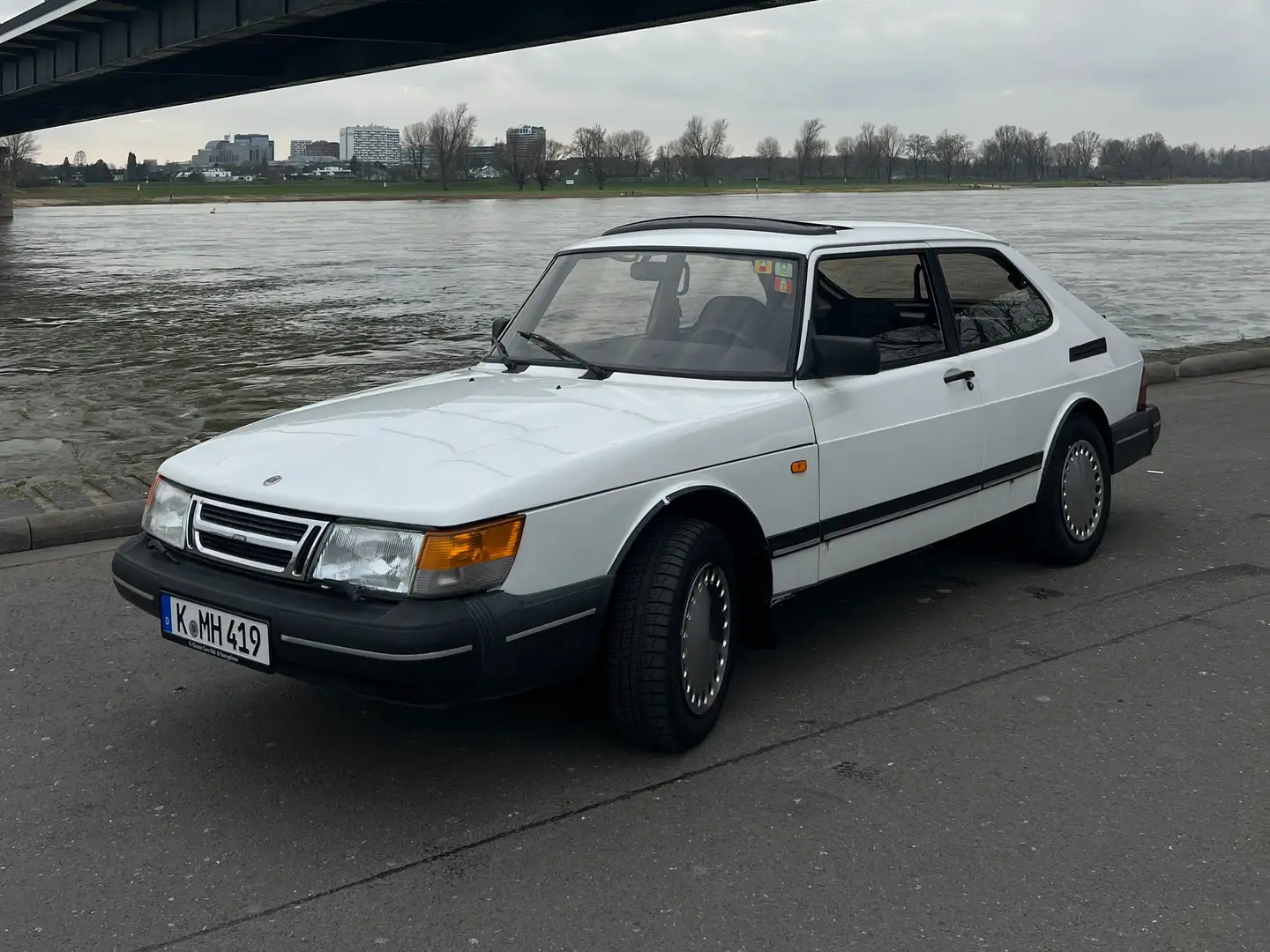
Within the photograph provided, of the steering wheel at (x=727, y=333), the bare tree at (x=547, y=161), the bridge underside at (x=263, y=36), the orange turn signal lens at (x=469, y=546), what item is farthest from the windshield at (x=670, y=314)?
the bare tree at (x=547, y=161)

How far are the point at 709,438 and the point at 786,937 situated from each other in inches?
63.0

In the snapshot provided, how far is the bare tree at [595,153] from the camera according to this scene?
458 ft

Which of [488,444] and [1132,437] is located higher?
[488,444]

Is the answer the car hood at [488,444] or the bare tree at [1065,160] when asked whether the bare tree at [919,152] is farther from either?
the car hood at [488,444]

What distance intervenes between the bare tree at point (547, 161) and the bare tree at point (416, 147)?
13.8 m

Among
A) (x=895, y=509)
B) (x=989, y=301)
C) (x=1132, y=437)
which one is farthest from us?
(x=1132, y=437)

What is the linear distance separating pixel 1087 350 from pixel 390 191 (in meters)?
128

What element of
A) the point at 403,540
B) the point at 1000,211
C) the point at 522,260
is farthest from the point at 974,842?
the point at 1000,211

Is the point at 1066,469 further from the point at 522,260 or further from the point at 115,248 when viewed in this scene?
the point at 115,248

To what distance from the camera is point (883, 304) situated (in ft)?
17.0

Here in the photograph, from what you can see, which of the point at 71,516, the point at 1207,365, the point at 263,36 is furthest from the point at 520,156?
the point at 71,516

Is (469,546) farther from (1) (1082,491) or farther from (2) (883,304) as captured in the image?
(1) (1082,491)

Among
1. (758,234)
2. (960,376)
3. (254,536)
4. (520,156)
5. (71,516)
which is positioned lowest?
(71,516)

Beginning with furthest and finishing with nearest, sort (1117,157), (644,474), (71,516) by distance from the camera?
(1117,157), (71,516), (644,474)
